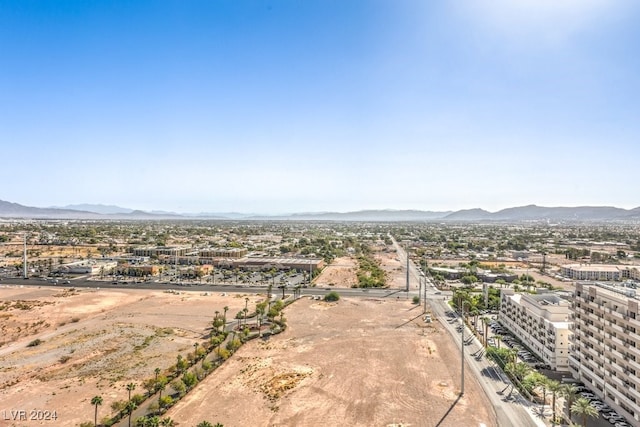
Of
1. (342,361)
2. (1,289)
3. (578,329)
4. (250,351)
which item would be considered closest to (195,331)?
(250,351)

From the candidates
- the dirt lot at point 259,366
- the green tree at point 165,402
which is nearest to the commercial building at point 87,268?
the dirt lot at point 259,366

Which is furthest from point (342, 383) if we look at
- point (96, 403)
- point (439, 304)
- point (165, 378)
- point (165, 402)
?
point (439, 304)

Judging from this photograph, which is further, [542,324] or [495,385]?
[542,324]

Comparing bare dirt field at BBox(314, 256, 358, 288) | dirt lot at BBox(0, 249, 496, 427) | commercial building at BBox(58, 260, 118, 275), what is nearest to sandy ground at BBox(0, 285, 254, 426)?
dirt lot at BBox(0, 249, 496, 427)

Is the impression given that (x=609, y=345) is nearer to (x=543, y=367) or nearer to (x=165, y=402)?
(x=543, y=367)

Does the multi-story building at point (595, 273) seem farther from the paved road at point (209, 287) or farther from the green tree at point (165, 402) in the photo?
the green tree at point (165, 402)
